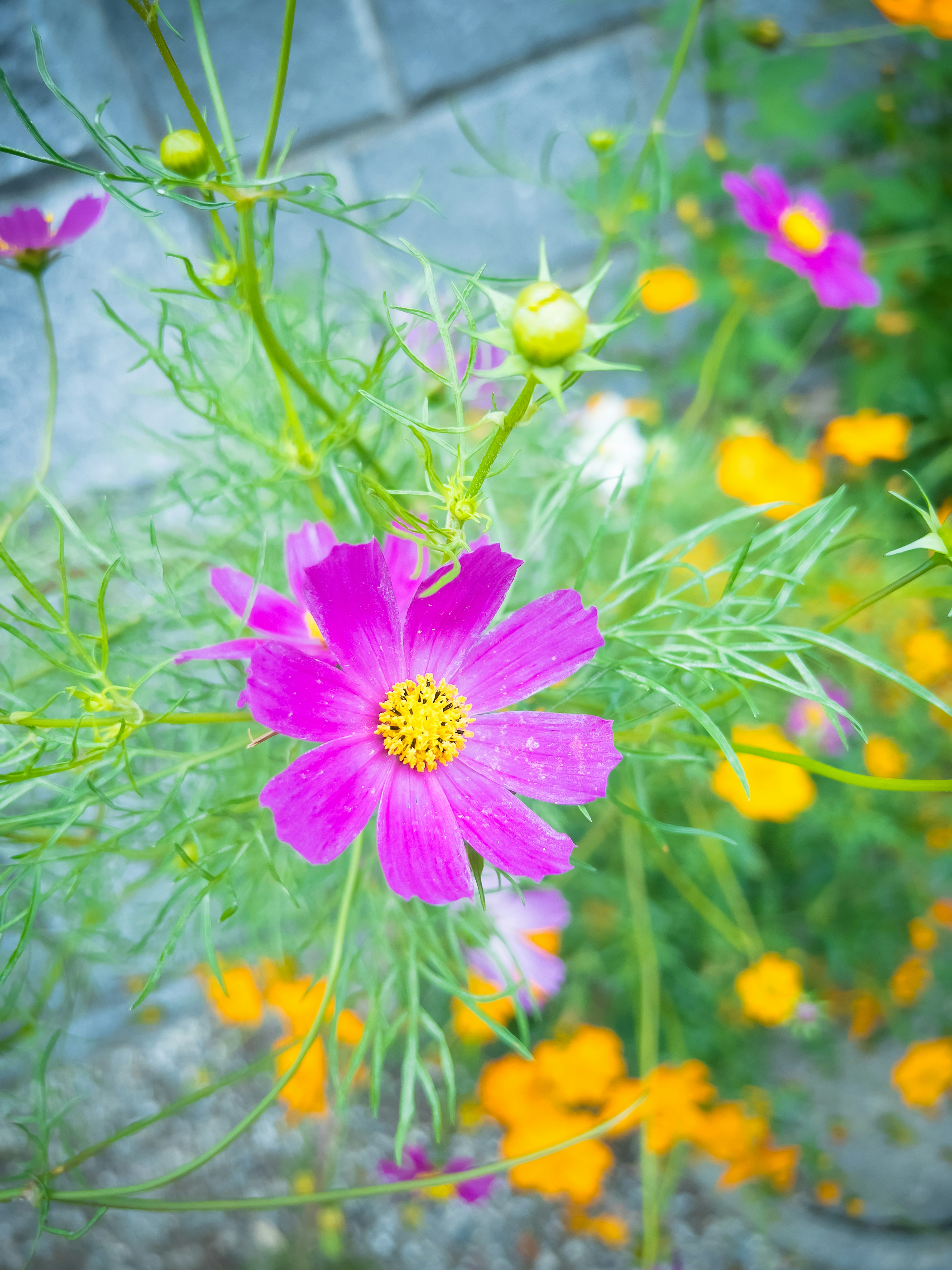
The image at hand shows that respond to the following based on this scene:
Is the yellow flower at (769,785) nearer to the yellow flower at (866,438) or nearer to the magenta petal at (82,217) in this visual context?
the yellow flower at (866,438)

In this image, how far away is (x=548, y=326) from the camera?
0.28 metres

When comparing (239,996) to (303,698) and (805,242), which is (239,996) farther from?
(805,242)

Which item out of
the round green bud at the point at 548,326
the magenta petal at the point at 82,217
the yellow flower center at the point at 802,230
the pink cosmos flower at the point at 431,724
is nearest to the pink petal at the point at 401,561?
the pink cosmos flower at the point at 431,724

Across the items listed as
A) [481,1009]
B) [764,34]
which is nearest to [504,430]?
[481,1009]

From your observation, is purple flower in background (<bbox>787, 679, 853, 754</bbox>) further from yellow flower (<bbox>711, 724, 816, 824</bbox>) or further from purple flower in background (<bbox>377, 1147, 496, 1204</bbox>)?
purple flower in background (<bbox>377, 1147, 496, 1204</bbox>)

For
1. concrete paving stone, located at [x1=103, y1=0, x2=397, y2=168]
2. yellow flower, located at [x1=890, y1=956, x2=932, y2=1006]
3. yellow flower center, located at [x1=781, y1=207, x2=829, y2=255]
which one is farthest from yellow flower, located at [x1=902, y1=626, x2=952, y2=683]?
concrete paving stone, located at [x1=103, y1=0, x2=397, y2=168]

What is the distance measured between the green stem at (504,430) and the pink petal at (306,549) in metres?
0.13

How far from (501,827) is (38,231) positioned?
45cm

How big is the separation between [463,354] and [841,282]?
36cm

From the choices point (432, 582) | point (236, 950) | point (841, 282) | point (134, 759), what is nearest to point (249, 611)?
point (432, 582)

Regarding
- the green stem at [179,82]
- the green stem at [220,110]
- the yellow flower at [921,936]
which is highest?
the green stem at [220,110]

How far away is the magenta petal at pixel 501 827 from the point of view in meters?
0.36

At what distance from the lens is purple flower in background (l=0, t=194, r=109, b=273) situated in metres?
0.48

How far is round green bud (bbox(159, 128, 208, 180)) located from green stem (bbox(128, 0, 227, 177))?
0.01 meters
